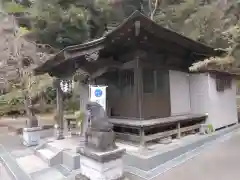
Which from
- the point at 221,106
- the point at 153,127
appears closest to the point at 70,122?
the point at 153,127

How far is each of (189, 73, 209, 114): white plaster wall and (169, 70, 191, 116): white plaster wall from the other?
0.61ft

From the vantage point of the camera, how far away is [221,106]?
27.4ft

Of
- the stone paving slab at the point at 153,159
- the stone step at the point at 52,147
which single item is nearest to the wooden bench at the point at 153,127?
the stone paving slab at the point at 153,159

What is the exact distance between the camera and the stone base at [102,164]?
360cm

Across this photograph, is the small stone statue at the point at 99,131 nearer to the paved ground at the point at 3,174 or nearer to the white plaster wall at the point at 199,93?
the paved ground at the point at 3,174

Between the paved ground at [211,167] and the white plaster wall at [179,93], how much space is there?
1.93 metres

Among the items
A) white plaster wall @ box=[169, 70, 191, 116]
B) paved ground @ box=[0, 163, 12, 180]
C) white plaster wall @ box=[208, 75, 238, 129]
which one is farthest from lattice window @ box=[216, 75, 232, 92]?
paved ground @ box=[0, 163, 12, 180]

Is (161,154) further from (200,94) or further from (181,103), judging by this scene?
(200,94)

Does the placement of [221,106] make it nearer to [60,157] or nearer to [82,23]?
[60,157]

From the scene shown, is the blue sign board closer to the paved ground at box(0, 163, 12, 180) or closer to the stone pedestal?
the paved ground at box(0, 163, 12, 180)

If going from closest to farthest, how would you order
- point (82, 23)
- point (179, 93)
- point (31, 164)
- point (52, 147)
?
point (31, 164)
point (52, 147)
point (179, 93)
point (82, 23)

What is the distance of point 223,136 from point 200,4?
894 cm

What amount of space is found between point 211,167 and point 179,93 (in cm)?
337

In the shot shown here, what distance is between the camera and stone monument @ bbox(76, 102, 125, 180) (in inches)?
143
